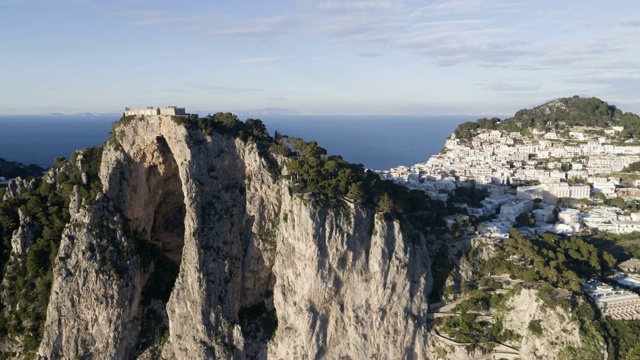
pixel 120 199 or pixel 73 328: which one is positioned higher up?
pixel 120 199

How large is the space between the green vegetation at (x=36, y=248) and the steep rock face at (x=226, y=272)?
7.52 feet

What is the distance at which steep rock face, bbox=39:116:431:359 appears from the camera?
3778cm

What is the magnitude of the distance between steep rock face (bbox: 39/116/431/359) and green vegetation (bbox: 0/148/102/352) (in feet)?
7.52

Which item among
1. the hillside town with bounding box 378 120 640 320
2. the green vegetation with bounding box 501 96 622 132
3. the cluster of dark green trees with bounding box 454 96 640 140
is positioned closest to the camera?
the hillside town with bounding box 378 120 640 320

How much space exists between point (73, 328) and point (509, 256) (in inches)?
1512

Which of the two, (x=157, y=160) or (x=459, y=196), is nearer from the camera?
(x=157, y=160)

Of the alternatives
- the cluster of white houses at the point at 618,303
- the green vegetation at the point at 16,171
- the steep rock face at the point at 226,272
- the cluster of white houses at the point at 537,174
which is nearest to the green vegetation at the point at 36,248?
the steep rock face at the point at 226,272

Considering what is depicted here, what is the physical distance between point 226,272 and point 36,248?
15960mm

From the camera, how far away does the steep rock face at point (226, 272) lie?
124 ft

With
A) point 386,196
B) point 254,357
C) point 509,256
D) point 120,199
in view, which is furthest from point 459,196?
point 120,199

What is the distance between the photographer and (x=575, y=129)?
93438 mm

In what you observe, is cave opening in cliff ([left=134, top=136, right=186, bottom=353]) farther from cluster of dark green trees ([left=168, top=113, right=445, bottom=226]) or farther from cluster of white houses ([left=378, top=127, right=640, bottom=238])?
cluster of white houses ([left=378, top=127, right=640, bottom=238])

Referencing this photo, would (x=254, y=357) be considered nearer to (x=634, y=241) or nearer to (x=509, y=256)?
(x=509, y=256)

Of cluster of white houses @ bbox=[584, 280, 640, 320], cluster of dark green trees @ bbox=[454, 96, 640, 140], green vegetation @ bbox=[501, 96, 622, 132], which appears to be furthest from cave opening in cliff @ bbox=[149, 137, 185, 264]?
green vegetation @ bbox=[501, 96, 622, 132]
